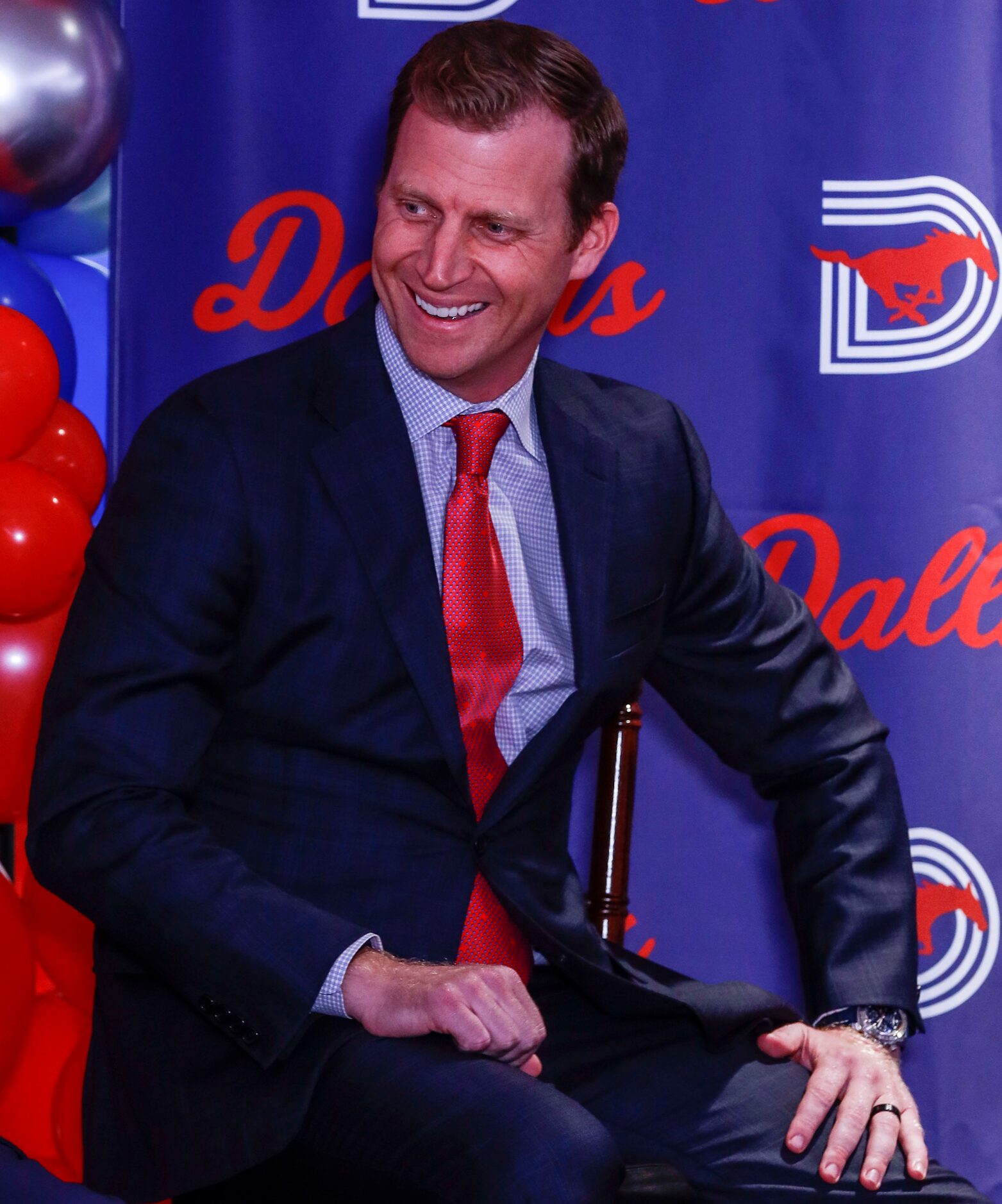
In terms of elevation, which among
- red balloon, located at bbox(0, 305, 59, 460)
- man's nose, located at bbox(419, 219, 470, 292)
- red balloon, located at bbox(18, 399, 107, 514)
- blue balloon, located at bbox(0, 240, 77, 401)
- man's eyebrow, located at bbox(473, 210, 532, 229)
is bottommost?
red balloon, located at bbox(18, 399, 107, 514)

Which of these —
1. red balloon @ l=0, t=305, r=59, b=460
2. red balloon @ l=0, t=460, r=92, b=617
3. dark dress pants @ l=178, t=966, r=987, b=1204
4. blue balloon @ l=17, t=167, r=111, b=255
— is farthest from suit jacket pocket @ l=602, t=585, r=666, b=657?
blue balloon @ l=17, t=167, r=111, b=255

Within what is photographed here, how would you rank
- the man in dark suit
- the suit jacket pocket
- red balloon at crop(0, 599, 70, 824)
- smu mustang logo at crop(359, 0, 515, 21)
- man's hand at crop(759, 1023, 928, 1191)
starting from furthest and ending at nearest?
1. smu mustang logo at crop(359, 0, 515, 21)
2. red balloon at crop(0, 599, 70, 824)
3. the suit jacket pocket
4. man's hand at crop(759, 1023, 928, 1191)
5. the man in dark suit

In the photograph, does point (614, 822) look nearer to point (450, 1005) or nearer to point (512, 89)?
point (450, 1005)

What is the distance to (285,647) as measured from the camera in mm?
1533

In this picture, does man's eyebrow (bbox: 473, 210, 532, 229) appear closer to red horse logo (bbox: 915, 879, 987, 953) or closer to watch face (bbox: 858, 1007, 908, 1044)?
watch face (bbox: 858, 1007, 908, 1044)

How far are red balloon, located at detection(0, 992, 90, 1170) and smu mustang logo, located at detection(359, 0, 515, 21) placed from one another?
1.72m

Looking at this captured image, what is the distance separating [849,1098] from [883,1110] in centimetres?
4

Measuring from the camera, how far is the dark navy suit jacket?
136 cm

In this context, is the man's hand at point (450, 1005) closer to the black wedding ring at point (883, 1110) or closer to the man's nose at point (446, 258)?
the black wedding ring at point (883, 1110)

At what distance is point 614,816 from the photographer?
1.97m

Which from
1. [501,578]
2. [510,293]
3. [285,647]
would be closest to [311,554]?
[285,647]

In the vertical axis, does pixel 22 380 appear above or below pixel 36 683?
above

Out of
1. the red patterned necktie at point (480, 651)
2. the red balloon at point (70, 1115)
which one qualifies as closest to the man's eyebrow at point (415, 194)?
the red patterned necktie at point (480, 651)

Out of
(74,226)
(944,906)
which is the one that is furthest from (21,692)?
(944,906)
